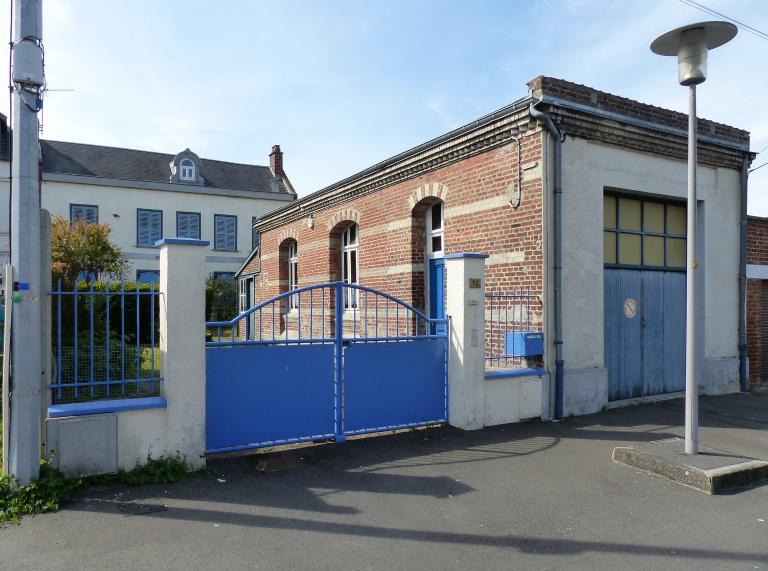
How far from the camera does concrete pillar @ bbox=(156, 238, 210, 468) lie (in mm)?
5047

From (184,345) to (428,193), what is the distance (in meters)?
6.10

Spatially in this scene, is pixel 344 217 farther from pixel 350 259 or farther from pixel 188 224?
pixel 188 224

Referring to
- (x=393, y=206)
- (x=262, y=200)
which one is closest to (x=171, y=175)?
(x=262, y=200)

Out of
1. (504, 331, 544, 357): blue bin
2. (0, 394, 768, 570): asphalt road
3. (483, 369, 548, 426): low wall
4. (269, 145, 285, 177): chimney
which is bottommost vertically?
(0, 394, 768, 570): asphalt road

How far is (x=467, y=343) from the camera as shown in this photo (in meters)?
6.73

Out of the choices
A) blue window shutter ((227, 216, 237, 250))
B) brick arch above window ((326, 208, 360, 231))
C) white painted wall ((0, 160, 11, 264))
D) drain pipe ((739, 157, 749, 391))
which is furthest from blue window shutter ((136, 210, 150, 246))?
drain pipe ((739, 157, 749, 391))

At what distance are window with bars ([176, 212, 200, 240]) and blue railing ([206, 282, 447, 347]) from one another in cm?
1294

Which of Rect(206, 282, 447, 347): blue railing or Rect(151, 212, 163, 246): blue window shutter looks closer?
Rect(206, 282, 447, 347): blue railing

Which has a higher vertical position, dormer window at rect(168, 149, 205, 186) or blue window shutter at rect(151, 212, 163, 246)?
dormer window at rect(168, 149, 205, 186)

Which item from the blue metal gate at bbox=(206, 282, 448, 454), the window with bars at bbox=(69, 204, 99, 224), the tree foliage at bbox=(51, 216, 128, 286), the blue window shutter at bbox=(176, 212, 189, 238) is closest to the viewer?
the blue metal gate at bbox=(206, 282, 448, 454)

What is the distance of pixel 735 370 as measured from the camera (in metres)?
9.59

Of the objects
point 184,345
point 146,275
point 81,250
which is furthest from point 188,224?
point 184,345

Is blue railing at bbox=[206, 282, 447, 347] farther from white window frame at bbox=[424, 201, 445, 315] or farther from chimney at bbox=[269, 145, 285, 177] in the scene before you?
chimney at bbox=[269, 145, 285, 177]

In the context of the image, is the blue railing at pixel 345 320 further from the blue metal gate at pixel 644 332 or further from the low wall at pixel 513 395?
the blue metal gate at pixel 644 332
